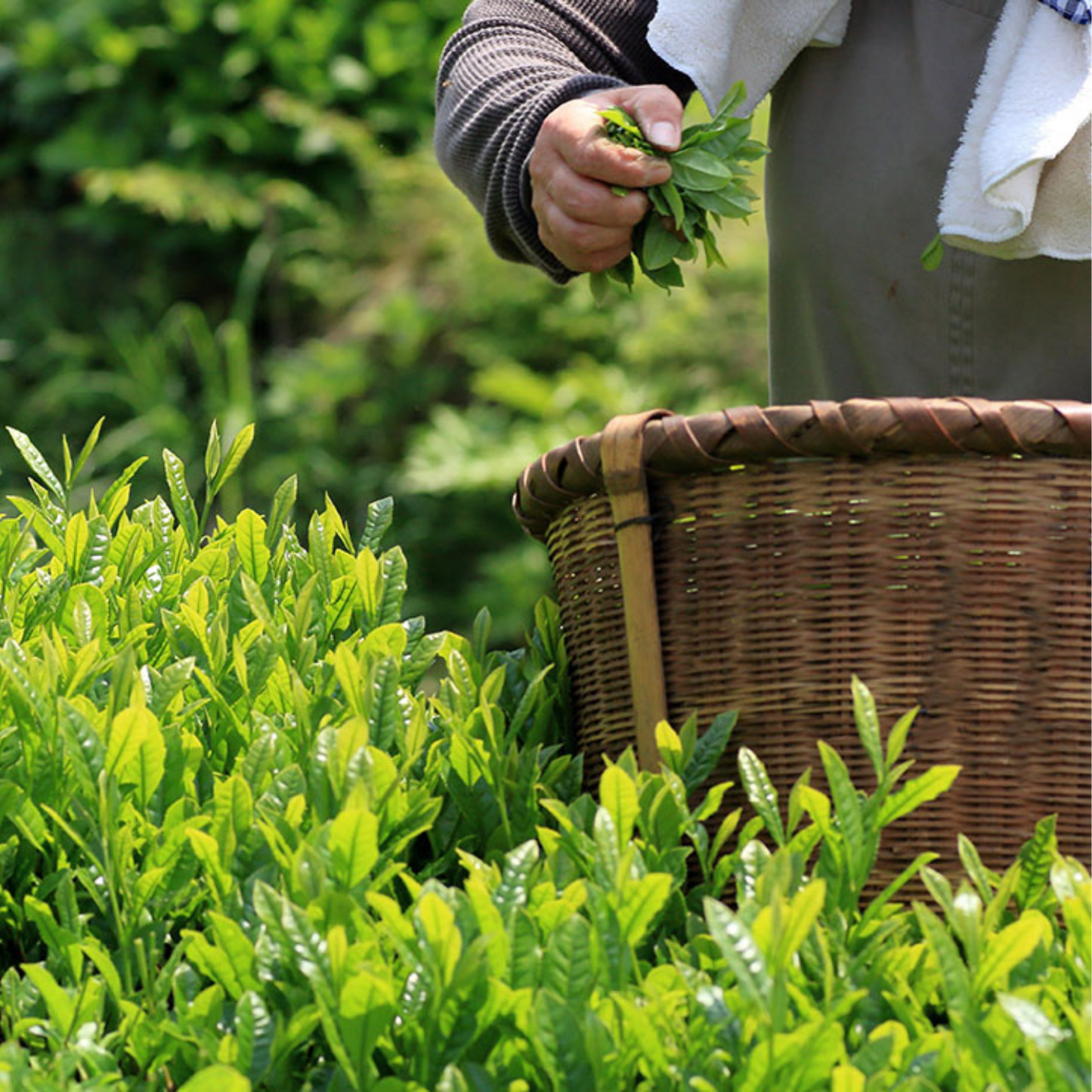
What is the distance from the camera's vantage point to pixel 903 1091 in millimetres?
857

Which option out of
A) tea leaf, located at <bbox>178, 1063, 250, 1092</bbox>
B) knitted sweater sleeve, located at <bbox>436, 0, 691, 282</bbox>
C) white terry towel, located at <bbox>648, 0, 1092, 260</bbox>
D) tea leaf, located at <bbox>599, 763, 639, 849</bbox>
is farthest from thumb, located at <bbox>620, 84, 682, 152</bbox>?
tea leaf, located at <bbox>178, 1063, 250, 1092</bbox>

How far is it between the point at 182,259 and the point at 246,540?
582 cm

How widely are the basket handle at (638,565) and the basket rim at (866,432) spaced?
0.01m

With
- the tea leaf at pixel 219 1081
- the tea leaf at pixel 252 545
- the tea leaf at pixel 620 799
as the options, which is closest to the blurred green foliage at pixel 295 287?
the tea leaf at pixel 252 545

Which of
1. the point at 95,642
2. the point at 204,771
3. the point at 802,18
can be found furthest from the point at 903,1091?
→ the point at 802,18

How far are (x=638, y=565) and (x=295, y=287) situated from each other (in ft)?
19.3

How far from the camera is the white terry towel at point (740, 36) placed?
1765mm

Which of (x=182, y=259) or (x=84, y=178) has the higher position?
(x=84, y=178)

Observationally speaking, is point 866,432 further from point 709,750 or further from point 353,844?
point 353,844

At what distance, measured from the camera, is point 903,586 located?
1.30 m

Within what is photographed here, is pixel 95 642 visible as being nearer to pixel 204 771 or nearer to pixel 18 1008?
pixel 204 771

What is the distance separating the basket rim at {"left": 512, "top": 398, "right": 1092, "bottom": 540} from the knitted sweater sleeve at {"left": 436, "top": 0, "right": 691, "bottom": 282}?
518 mm

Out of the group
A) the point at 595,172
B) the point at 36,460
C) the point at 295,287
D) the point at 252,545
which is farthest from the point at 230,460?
the point at 295,287

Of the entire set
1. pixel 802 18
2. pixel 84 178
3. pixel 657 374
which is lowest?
pixel 657 374
